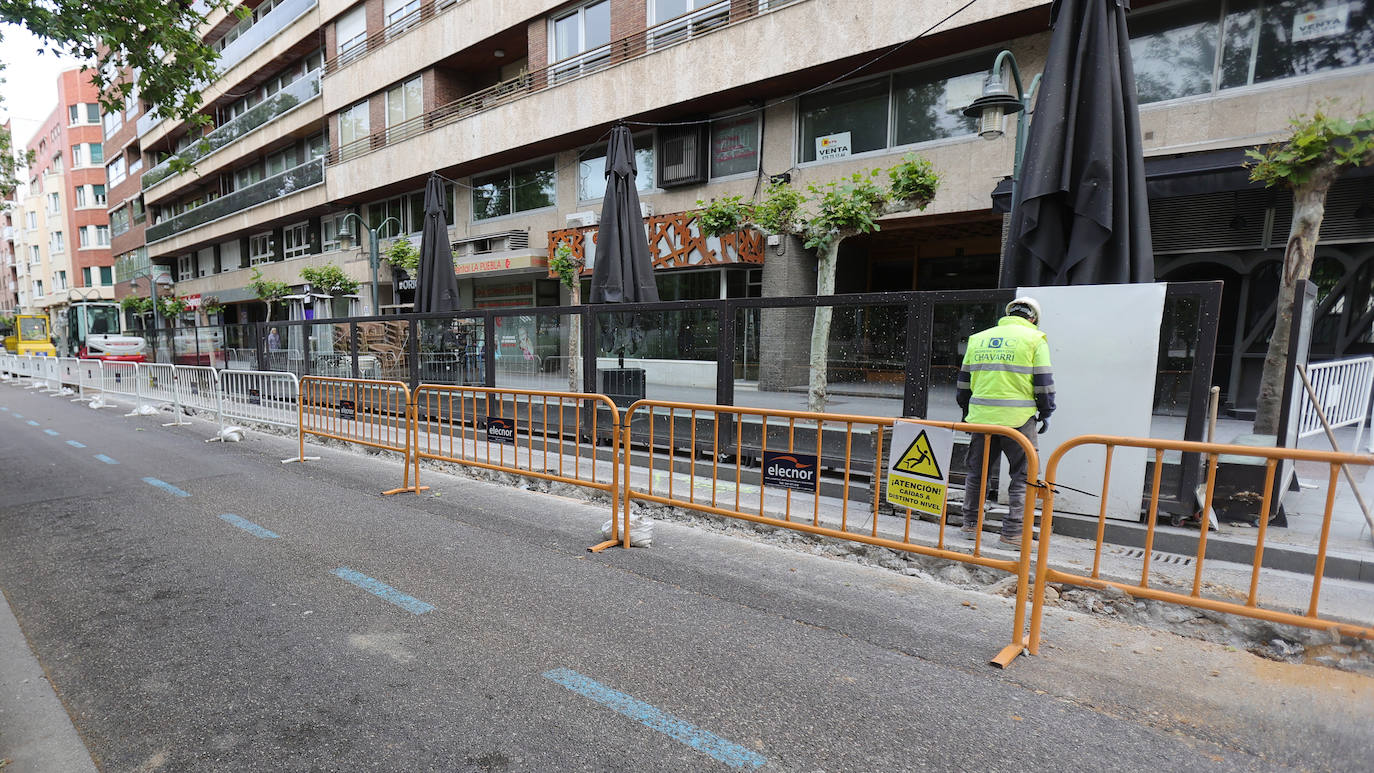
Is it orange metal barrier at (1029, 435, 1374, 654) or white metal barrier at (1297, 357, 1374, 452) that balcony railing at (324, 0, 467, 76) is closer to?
white metal barrier at (1297, 357, 1374, 452)

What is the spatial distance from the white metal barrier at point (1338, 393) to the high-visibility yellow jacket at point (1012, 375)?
245 cm

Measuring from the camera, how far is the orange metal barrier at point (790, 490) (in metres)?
4.10

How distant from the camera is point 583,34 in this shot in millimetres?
18234

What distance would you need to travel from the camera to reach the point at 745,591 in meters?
4.32

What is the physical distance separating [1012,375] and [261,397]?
36.9ft

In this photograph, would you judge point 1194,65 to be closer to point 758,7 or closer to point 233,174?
point 758,7

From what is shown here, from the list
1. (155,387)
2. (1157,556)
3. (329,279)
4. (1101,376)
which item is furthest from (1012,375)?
(329,279)

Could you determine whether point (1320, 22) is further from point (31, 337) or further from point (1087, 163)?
point (31, 337)

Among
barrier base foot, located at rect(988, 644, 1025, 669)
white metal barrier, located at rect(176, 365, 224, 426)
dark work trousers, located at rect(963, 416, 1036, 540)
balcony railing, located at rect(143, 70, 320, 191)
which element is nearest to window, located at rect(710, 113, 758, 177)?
white metal barrier, located at rect(176, 365, 224, 426)

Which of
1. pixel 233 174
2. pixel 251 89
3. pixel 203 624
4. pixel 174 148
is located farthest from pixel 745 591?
pixel 174 148

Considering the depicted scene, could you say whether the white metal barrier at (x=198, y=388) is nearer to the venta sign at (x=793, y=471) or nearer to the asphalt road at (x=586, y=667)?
the asphalt road at (x=586, y=667)

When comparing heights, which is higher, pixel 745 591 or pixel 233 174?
pixel 233 174

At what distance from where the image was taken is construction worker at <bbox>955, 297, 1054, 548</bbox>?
4.86 m

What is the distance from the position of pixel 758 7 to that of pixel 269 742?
15.7 metres
